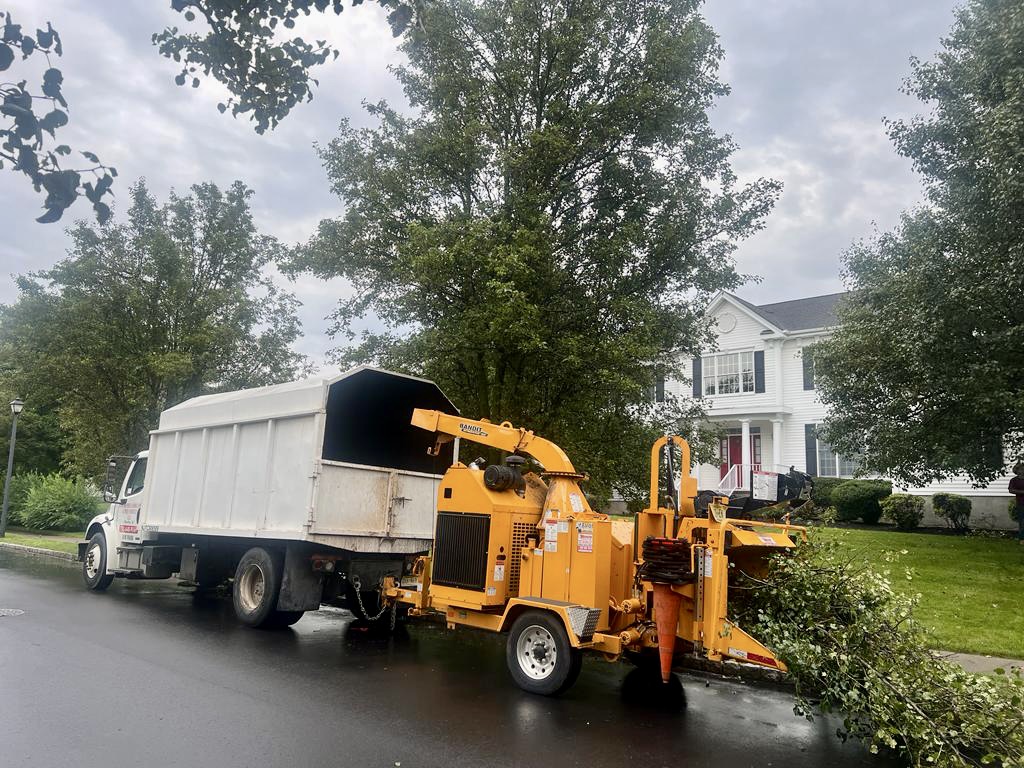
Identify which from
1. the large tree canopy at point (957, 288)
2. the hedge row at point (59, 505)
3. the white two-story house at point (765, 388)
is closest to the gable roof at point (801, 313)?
the white two-story house at point (765, 388)

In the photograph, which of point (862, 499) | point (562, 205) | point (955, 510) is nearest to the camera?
point (562, 205)

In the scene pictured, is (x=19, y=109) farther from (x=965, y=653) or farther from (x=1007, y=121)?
(x=1007, y=121)

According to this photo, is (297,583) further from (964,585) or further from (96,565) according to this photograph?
(964,585)

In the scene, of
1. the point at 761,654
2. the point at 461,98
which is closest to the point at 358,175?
the point at 461,98

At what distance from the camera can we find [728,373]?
2848 centimetres

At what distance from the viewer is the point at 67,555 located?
18.8 meters

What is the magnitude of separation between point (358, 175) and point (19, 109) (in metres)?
10.7

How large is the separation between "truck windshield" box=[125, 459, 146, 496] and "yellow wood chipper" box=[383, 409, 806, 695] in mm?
6845

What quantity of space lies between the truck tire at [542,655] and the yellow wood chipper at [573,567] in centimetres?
1

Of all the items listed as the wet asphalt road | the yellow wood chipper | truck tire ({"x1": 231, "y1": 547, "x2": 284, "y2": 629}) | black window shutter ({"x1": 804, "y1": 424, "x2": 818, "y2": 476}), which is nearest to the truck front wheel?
truck tire ({"x1": 231, "y1": 547, "x2": 284, "y2": 629})

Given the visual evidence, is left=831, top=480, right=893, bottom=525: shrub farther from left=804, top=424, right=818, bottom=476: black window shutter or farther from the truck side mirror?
the truck side mirror

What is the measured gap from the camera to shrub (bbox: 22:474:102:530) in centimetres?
2569

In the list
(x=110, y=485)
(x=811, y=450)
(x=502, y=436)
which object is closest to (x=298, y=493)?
(x=502, y=436)

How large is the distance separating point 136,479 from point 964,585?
1399cm
